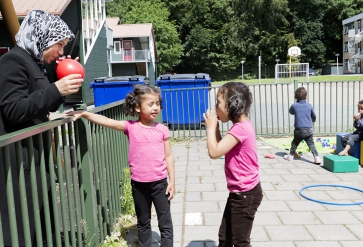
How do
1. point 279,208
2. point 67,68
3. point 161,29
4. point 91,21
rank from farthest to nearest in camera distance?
point 161,29 < point 91,21 < point 279,208 < point 67,68

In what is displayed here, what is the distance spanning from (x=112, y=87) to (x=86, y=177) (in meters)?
9.18

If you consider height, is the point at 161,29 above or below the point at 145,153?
above

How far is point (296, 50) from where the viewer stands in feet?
135

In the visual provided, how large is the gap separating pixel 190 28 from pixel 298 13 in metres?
17.9

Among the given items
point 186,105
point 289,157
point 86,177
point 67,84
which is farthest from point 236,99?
point 186,105

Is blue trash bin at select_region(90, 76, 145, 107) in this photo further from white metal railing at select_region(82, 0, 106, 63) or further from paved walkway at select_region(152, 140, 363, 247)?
white metal railing at select_region(82, 0, 106, 63)

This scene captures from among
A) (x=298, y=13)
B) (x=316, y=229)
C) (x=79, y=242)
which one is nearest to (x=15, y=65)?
(x=79, y=242)

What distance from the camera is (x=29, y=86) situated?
2.40 meters

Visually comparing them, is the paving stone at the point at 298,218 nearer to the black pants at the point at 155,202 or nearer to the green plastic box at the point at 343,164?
the black pants at the point at 155,202

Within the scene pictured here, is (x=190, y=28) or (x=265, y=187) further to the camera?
(x=190, y=28)

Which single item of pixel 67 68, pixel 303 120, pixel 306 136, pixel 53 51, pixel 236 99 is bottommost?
pixel 306 136

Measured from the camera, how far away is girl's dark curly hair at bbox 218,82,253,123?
2934 mm

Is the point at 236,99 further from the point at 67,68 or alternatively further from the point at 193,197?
the point at 193,197

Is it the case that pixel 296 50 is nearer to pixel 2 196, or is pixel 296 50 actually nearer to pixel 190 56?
pixel 190 56
